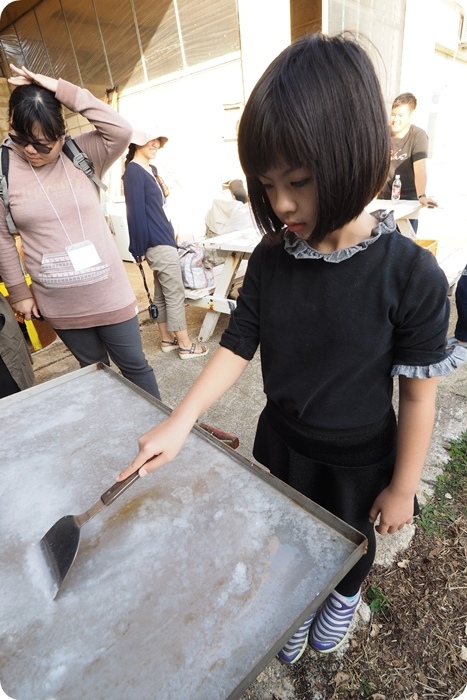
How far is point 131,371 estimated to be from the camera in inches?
77.9

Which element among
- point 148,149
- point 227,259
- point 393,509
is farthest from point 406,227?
point 393,509

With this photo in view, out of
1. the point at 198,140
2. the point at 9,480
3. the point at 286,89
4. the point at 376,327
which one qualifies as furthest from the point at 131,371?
the point at 198,140

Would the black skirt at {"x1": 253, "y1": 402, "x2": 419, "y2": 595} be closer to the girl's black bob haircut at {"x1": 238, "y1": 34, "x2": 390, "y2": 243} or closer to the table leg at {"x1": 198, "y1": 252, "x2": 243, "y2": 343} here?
the girl's black bob haircut at {"x1": 238, "y1": 34, "x2": 390, "y2": 243}

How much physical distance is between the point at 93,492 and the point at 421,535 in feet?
4.46

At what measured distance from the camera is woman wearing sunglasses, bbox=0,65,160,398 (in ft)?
4.79

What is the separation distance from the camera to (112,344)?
1890mm

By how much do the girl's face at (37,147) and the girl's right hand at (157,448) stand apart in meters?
1.29

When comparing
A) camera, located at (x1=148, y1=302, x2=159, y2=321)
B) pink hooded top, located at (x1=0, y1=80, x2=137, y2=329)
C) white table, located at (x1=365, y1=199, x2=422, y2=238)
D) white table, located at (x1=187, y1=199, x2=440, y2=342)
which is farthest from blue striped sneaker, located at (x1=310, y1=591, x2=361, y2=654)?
white table, located at (x1=365, y1=199, x2=422, y2=238)

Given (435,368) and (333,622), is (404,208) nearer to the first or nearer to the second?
(435,368)

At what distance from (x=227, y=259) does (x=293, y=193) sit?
247 centimetres

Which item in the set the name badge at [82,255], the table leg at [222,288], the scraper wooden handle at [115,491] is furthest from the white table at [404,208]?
the scraper wooden handle at [115,491]

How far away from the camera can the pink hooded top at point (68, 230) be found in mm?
1558

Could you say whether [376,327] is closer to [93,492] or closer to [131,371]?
[93,492]

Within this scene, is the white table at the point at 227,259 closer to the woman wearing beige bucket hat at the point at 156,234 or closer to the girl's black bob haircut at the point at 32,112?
the woman wearing beige bucket hat at the point at 156,234
